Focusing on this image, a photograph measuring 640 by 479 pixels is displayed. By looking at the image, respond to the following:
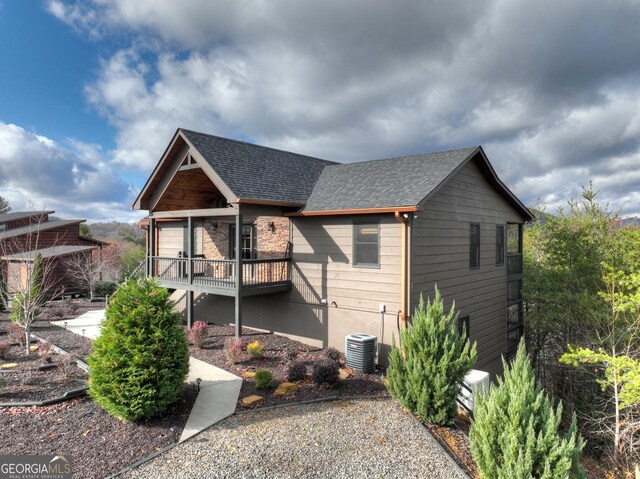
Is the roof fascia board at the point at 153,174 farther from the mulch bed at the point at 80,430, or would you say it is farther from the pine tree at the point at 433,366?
the pine tree at the point at 433,366

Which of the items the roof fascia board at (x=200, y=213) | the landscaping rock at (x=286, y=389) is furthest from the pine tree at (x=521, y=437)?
the roof fascia board at (x=200, y=213)

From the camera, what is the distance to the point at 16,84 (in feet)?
49.3

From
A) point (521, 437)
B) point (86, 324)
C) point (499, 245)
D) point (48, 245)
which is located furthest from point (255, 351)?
point (48, 245)

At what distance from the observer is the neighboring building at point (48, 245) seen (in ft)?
76.3

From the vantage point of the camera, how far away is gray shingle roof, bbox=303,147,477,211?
10.4 metres

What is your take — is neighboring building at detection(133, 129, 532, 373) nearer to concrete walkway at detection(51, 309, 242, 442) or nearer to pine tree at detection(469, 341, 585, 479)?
concrete walkway at detection(51, 309, 242, 442)

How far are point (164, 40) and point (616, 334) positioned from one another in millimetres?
17603

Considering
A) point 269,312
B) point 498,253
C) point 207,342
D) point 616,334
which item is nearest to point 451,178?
point 498,253

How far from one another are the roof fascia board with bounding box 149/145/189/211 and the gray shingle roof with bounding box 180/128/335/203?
961 millimetres

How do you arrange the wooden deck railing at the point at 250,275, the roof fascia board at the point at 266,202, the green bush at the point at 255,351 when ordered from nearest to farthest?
the green bush at the point at 255,351 → the roof fascia board at the point at 266,202 → the wooden deck railing at the point at 250,275

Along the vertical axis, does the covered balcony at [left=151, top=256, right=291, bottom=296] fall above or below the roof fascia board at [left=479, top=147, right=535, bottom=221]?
below

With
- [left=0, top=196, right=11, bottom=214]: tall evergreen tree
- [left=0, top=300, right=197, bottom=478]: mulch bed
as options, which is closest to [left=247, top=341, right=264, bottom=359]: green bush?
[left=0, top=300, right=197, bottom=478]: mulch bed

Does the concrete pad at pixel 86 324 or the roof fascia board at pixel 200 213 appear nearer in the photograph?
the roof fascia board at pixel 200 213

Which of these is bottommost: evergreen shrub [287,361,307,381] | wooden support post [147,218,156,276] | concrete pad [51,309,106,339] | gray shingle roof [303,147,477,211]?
concrete pad [51,309,106,339]
